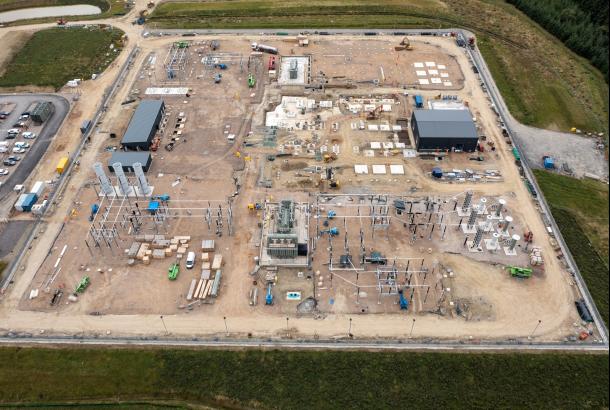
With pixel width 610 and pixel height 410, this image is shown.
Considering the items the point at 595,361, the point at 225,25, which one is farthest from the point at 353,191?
the point at 225,25

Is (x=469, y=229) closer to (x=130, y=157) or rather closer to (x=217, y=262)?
(x=217, y=262)

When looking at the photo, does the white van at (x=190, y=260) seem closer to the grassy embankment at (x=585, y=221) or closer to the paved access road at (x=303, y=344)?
the paved access road at (x=303, y=344)

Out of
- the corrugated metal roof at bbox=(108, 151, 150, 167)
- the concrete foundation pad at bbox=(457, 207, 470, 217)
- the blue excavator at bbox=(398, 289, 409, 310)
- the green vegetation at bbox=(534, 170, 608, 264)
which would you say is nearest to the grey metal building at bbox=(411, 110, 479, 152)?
the green vegetation at bbox=(534, 170, 608, 264)

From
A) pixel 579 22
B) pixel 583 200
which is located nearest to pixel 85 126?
pixel 583 200

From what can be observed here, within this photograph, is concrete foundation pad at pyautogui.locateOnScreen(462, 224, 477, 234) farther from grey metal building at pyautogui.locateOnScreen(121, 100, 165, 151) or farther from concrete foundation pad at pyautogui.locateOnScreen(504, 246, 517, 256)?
grey metal building at pyautogui.locateOnScreen(121, 100, 165, 151)

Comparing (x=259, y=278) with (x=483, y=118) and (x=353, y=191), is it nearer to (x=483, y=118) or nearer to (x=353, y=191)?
(x=353, y=191)

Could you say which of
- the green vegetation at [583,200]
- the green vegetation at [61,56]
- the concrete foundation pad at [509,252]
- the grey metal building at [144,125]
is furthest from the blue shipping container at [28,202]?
the green vegetation at [583,200]
